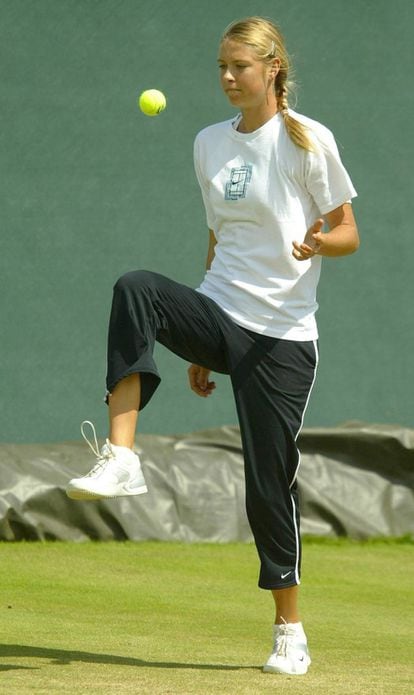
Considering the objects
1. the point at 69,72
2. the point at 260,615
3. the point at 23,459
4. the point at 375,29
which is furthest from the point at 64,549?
the point at 375,29

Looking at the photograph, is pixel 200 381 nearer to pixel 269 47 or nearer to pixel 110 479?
pixel 110 479

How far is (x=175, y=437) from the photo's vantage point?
683 centimetres

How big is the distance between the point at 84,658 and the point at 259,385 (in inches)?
35.4

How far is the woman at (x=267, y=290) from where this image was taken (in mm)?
3703

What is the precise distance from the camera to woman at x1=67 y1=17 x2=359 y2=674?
3.70m

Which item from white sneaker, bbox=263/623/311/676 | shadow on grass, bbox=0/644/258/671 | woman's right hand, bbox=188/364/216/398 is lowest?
shadow on grass, bbox=0/644/258/671

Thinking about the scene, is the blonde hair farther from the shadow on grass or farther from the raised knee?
the shadow on grass

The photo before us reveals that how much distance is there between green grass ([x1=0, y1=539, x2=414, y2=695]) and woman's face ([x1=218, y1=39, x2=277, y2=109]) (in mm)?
1554

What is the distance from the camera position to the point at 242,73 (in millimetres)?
3711

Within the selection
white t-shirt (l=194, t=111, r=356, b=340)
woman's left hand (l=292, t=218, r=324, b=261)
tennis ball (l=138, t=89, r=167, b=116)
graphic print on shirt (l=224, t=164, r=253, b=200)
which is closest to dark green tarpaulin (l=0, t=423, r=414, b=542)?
tennis ball (l=138, t=89, r=167, b=116)

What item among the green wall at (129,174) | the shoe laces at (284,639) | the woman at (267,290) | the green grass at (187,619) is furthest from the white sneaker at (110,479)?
the green wall at (129,174)

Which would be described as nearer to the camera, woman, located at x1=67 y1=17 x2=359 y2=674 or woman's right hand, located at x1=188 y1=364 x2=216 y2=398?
woman, located at x1=67 y1=17 x2=359 y2=674

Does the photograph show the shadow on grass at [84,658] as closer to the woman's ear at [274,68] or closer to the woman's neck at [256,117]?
Answer: the woman's neck at [256,117]

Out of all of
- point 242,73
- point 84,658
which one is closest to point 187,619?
point 84,658
